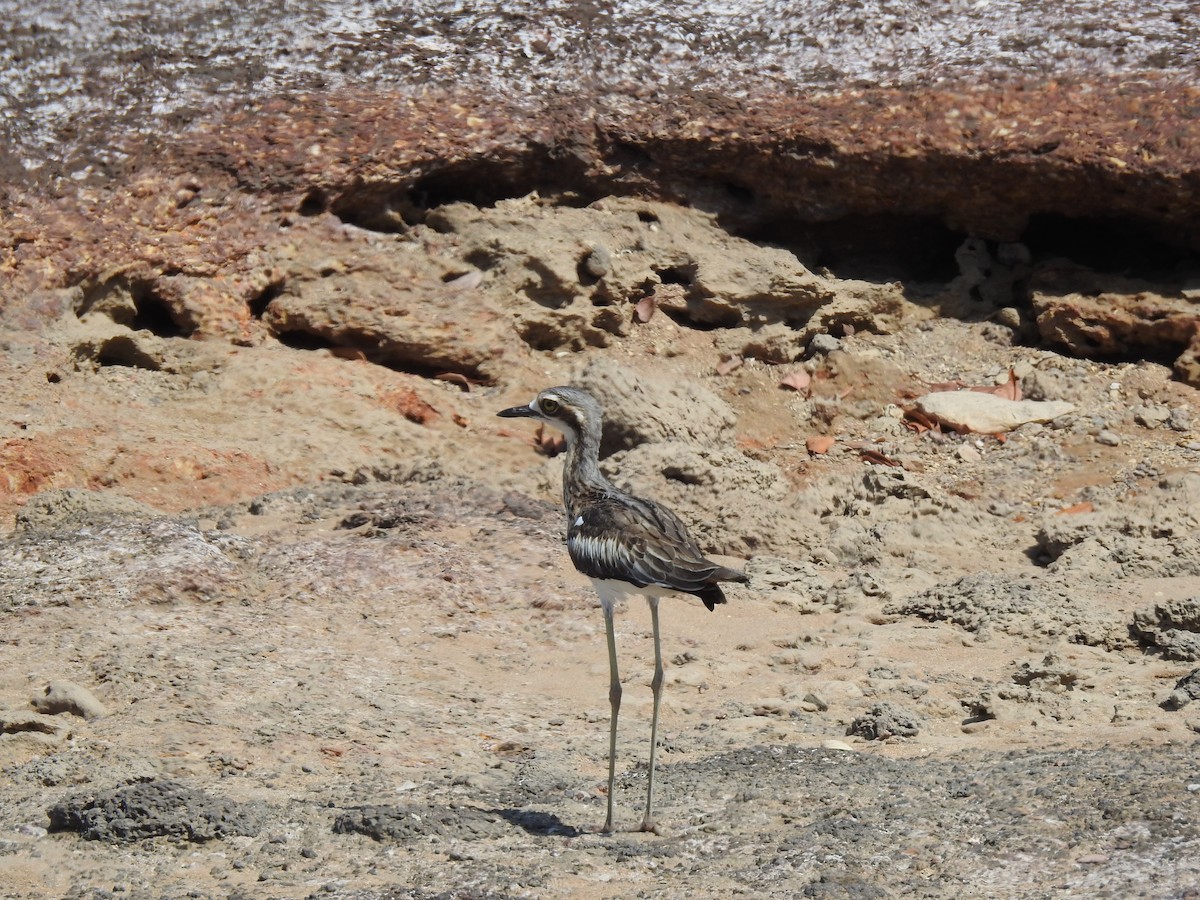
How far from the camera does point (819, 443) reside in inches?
409

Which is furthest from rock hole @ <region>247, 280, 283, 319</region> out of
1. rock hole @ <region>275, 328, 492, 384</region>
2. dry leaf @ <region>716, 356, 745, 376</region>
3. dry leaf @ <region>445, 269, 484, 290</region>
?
dry leaf @ <region>716, 356, 745, 376</region>

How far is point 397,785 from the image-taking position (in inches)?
216

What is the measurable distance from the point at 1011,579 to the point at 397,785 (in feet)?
12.1

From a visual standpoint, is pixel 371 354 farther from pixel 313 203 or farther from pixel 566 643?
pixel 566 643

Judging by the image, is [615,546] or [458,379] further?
[458,379]

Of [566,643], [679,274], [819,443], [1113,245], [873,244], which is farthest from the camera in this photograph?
[873,244]

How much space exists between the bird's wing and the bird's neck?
0.15 metres

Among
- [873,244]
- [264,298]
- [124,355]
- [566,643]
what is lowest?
[566,643]

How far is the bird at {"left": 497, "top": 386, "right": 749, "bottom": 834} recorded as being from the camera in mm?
5156

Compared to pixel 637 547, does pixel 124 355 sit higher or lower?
higher

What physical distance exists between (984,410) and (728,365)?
1820mm

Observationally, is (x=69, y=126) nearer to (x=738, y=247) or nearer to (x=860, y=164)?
(x=738, y=247)

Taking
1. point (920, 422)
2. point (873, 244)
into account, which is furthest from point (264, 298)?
point (873, 244)

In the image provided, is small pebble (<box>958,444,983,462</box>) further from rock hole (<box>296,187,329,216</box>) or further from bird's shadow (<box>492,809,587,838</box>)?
bird's shadow (<box>492,809,587,838</box>)
